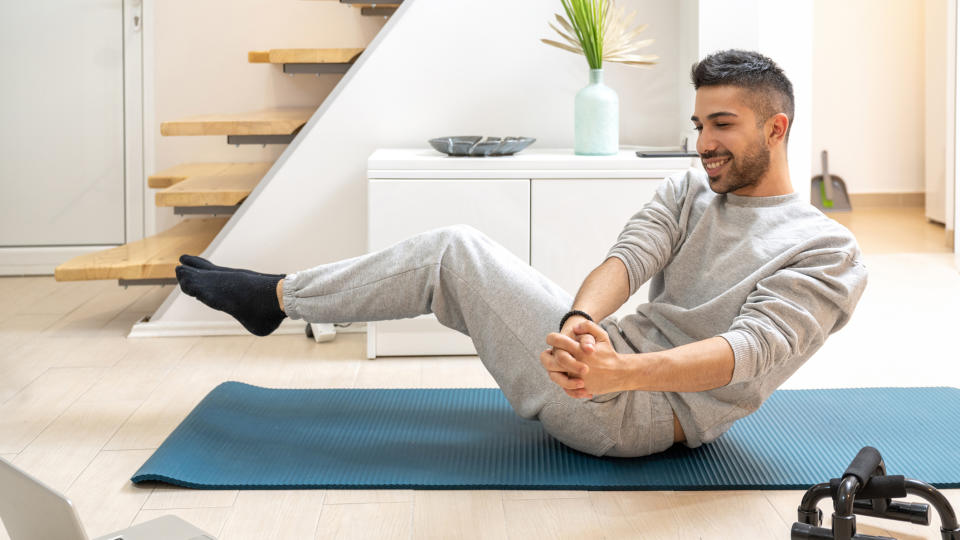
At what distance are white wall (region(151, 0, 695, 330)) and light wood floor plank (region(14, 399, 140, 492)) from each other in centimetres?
84

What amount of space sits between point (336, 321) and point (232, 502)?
0.45 m

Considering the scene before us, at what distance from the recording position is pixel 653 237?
2.01m

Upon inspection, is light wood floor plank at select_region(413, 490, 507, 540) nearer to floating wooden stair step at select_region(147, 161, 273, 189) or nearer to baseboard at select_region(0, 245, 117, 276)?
floating wooden stair step at select_region(147, 161, 273, 189)

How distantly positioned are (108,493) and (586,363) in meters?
0.95

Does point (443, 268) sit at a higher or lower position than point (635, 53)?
lower

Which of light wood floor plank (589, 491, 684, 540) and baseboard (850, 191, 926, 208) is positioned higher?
baseboard (850, 191, 926, 208)

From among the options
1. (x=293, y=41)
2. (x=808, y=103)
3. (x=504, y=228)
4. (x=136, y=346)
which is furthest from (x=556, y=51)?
(x=136, y=346)

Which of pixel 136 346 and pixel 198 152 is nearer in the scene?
pixel 136 346

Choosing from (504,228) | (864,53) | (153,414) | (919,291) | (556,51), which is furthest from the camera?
(864,53)

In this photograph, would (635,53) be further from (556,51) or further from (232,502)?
(232,502)

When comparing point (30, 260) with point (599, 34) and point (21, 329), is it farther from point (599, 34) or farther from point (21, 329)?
point (599, 34)

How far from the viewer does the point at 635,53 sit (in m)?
3.28

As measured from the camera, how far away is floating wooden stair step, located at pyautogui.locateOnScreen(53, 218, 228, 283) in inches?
126

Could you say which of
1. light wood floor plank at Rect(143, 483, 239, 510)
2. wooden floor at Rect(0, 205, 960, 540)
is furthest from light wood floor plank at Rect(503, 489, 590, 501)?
light wood floor plank at Rect(143, 483, 239, 510)
